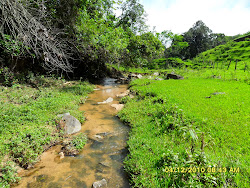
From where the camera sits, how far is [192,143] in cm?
365

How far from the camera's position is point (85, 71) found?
16.3 metres

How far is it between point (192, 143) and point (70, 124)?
14.8ft

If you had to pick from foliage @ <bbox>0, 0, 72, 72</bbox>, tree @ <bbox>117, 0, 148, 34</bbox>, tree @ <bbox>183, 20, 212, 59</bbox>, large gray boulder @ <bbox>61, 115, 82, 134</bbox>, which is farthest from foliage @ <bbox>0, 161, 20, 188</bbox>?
tree @ <bbox>183, 20, 212, 59</bbox>

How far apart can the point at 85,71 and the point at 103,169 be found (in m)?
13.8

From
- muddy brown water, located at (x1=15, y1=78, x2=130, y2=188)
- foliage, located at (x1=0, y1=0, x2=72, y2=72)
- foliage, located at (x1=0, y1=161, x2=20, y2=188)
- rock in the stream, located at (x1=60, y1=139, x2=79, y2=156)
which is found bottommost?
muddy brown water, located at (x1=15, y1=78, x2=130, y2=188)

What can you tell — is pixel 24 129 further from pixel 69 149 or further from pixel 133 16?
pixel 133 16

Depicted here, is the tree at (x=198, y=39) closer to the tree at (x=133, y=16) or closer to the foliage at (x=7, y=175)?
the tree at (x=133, y=16)

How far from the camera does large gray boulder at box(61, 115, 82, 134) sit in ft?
18.4

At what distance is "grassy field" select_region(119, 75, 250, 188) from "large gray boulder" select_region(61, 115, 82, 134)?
2.12 m

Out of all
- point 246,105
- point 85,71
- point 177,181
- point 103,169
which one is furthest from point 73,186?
point 85,71

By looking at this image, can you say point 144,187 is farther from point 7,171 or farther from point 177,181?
point 7,171

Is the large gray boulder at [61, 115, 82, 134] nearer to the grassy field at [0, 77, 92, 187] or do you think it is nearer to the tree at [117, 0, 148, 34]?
the grassy field at [0, 77, 92, 187]
